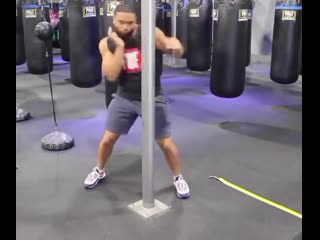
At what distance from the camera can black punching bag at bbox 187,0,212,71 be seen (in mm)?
4051

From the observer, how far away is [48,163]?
9.94 ft

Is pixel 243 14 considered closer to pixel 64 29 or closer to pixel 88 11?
pixel 88 11

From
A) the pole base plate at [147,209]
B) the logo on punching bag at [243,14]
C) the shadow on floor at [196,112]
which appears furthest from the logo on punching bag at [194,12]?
the pole base plate at [147,209]

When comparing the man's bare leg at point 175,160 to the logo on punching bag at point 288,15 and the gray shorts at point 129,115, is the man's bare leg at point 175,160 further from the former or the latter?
the logo on punching bag at point 288,15

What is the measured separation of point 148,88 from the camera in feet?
6.86

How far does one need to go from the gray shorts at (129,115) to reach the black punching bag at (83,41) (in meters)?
0.89

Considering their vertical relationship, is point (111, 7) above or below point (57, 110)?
above

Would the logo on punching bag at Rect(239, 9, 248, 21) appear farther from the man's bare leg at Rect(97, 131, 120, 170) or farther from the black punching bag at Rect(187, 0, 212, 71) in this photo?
the man's bare leg at Rect(97, 131, 120, 170)

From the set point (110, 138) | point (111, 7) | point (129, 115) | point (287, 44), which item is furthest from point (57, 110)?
point (287, 44)

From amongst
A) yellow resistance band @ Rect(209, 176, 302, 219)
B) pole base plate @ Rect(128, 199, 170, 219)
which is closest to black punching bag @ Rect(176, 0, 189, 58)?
yellow resistance band @ Rect(209, 176, 302, 219)

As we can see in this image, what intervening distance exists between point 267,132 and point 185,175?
53.8 inches

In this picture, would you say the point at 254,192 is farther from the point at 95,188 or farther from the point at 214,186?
the point at 95,188

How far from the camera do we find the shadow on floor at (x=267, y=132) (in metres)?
3.58
